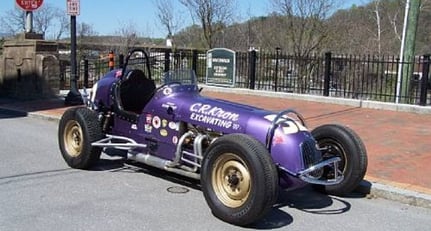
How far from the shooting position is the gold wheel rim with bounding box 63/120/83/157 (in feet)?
23.0

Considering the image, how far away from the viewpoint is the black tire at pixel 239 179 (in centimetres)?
470

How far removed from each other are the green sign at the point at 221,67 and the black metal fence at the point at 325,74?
325 millimetres

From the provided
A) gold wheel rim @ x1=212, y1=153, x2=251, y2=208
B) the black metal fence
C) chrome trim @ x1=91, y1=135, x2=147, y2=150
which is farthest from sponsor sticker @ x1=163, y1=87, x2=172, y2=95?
the black metal fence

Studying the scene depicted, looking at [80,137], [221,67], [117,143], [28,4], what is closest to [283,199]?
[117,143]

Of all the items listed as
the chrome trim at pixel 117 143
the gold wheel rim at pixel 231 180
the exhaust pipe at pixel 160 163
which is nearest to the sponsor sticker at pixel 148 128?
the chrome trim at pixel 117 143

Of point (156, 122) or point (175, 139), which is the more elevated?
point (156, 122)

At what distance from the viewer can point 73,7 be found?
43.1 feet

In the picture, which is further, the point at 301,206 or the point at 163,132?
the point at 163,132

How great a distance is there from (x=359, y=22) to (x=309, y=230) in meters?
25.2

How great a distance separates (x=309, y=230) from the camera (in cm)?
491

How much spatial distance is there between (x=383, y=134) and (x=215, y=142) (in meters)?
5.23

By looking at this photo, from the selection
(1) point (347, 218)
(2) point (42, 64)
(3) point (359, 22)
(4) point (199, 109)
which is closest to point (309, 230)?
(1) point (347, 218)

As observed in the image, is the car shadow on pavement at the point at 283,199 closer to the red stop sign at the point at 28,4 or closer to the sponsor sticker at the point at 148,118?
the sponsor sticker at the point at 148,118

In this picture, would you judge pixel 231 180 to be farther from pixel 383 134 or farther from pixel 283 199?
pixel 383 134
